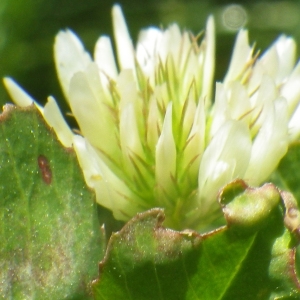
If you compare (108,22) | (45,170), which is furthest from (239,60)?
(108,22)

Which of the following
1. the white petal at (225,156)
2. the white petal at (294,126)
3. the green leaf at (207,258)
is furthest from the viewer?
the white petal at (294,126)

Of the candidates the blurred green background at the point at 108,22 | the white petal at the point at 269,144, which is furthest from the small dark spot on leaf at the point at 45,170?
the blurred green background at the point at 108,22

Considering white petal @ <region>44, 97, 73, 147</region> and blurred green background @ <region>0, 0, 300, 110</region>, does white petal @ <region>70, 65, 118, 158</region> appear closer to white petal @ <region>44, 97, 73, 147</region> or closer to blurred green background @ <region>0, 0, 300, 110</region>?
white petal @ <region>44, 97, 73, 147</region>

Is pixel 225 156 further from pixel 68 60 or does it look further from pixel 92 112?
pixel 68 60

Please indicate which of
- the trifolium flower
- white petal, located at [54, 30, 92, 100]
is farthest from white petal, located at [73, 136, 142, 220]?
white petal, located at [54, 30, 92, 100]

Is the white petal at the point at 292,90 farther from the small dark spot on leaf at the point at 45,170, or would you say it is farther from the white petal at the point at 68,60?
the small dark spot on leaf at the point at 45,170

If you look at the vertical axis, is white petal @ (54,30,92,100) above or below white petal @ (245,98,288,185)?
above

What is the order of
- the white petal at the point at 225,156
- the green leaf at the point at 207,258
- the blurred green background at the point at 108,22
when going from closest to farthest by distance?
the green leaf at the point at 207,258, the white petal at the point at 225,156, the blurred green background at the point at 108,22
